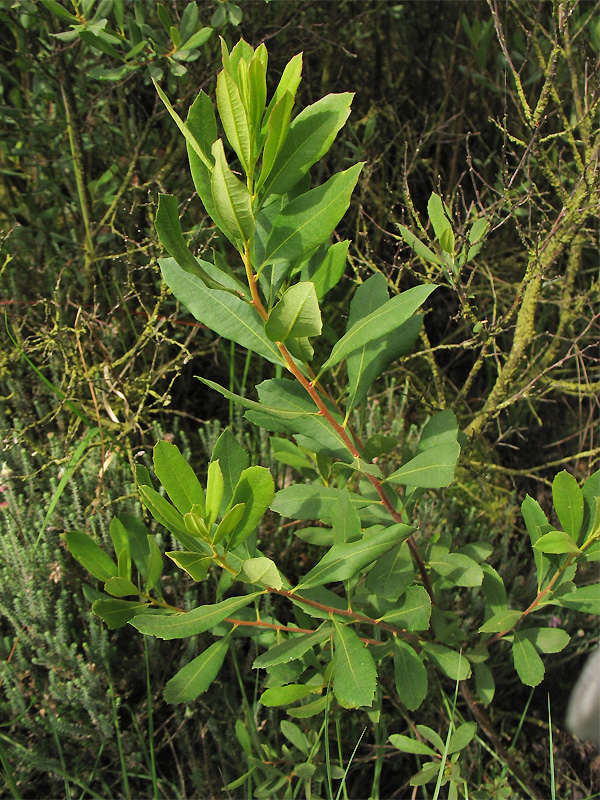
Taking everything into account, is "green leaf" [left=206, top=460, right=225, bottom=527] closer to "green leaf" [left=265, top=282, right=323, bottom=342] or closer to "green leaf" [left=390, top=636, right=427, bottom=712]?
"green leaf" [left=265, top=282, right=323, bottom=342]

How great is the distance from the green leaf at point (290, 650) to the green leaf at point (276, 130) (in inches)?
28.6

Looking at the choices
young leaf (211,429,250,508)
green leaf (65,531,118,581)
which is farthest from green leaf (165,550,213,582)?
green leaf (65,531,118,581)

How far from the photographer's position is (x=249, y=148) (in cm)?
89

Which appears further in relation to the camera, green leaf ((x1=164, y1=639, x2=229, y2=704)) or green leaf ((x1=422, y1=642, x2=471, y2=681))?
green leaf ((x1=422, y1=642, x2=471, y2=681))

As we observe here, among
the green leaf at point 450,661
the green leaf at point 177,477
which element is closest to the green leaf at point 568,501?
the green leaf at point 450,661

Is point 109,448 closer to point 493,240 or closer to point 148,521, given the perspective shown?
point 148,521

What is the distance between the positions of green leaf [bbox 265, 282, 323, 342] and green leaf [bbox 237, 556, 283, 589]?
33 centimetres

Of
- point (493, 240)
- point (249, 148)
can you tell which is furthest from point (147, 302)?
point (249, 148)

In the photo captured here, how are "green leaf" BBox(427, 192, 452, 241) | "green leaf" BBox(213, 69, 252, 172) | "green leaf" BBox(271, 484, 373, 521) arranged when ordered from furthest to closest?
"green leaf" BBox(427, 192, 452, 241) < "green leaf" BBox(271, 484, 373, 521) < "green leaf" BBox(213, 69, 252, 172)

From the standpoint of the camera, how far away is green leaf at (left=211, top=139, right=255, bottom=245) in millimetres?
861

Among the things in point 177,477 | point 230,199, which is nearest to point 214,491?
point 177,477

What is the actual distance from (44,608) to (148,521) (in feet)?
1.16

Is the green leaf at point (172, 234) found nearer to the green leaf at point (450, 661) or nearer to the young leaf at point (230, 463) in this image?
the young leaf at point (230, 463)

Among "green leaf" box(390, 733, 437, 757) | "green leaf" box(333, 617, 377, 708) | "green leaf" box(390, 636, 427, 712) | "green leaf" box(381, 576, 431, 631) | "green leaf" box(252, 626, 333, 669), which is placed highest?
"green leaf" box(252, 626, 333, 669)
